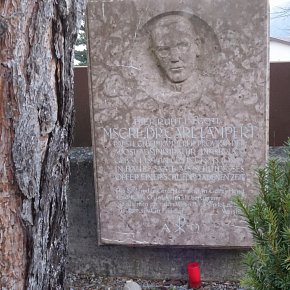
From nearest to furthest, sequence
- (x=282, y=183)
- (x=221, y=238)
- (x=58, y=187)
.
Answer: (x=282, y=183)
(x=58, y=187)
(x=221, y=238)

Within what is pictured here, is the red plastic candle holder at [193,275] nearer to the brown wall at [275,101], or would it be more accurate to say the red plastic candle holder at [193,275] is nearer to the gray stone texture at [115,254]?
the gray stone texture at [115,254]

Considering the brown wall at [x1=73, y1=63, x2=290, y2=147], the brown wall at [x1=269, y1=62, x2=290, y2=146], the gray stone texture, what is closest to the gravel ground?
the gray stone texture

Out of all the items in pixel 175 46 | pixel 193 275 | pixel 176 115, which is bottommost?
pixel 193 275

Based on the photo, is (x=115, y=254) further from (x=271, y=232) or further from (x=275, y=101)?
(x=271, y=232)

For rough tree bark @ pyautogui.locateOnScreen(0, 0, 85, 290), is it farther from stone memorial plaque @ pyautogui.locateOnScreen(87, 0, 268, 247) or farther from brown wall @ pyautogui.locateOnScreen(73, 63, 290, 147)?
brown wall @ pyautogui.locateOnScreen(73, 63, 290, 147)

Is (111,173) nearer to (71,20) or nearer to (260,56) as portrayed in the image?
(260,56)

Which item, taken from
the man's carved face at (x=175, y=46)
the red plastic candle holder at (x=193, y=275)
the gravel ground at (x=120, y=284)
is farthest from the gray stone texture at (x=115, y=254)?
the man's carved face at (x=175, y=46)

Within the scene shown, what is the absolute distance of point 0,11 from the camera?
1.65 metres

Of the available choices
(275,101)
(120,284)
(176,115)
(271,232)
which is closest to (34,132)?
(271,232)

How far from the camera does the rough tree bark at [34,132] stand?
5.50 ft

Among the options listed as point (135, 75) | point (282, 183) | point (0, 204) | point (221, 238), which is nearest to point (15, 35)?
point (0, 204)

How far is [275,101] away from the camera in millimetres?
4375

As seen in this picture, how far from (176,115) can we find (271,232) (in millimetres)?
2059

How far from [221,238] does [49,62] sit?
2.31 meters
